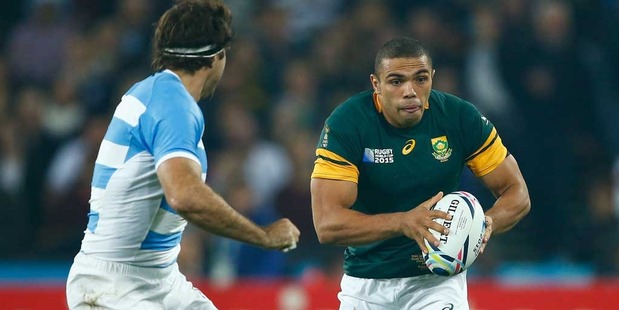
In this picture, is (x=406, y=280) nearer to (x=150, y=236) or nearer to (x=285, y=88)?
(x=150, y=236)

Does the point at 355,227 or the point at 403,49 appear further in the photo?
the point at 403,49

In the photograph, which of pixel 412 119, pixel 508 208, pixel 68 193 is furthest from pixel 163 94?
pixel 68 193

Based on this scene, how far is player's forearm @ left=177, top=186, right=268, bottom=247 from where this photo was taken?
15.6 ft

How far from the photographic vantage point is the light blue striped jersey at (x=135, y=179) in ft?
16.4

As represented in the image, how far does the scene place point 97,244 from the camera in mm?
5176

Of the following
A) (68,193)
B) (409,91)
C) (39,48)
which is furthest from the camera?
(39,48)

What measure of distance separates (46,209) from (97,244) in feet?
19.5

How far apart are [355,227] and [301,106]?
19.9 feet

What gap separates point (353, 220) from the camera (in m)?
5.56

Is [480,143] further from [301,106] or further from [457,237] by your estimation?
[301,106]

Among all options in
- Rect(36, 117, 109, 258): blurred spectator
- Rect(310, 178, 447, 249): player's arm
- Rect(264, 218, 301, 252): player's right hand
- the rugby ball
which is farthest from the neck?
Rect(36, 117, 109, 258): blurred spectator

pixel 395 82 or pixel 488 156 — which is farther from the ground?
pixel 395 82

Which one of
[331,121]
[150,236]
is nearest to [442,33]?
[331,121]

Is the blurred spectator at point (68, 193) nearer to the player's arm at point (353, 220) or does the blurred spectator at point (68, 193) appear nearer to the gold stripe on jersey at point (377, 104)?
the gold stripe on jersey at point (377, 104)
